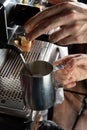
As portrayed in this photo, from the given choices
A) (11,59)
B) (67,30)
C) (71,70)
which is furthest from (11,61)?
(67,30)

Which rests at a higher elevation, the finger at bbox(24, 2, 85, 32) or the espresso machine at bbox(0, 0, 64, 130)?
the finger at bbox(24, 2, 85, 32)

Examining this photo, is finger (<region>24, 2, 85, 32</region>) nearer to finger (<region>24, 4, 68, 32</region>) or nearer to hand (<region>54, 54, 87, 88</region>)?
finger (<region>24, 4, 68, 32</region>)

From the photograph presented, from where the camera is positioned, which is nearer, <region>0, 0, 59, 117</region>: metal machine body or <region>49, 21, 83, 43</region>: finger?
<region>49, 21, 83, 43</region>: finger

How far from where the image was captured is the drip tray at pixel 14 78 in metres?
0.69

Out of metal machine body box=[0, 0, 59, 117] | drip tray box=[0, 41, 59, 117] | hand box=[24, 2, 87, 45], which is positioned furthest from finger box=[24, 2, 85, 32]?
drip tray box=[0, 41, 59, 117]

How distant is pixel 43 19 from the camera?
1.80 ft

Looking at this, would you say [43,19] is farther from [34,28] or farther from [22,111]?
[22,111]

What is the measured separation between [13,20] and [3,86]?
0.66 ft

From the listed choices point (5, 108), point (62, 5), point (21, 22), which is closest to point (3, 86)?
point (5, 108)

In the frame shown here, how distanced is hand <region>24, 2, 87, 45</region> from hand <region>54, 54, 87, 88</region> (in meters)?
0.11

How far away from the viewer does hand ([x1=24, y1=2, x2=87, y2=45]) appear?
54cm

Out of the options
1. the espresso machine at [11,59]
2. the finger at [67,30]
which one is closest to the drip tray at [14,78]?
the espresso machine at [11,59]

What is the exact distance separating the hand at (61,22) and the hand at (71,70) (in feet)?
0.37

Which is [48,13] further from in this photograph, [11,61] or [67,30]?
[11,61]
